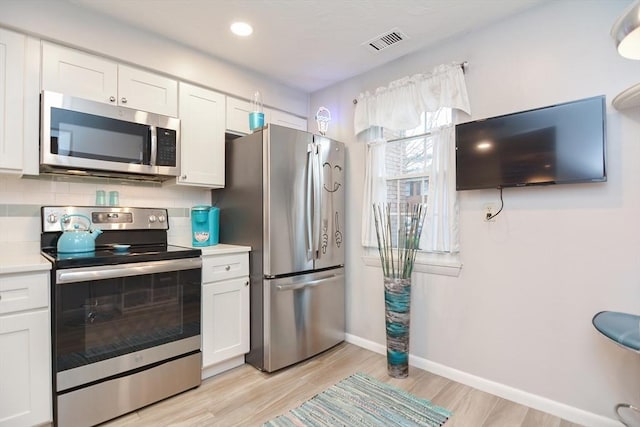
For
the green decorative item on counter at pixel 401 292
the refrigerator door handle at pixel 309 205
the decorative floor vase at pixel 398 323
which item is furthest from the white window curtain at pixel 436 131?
the refrigerator door handle at pixel 309 205

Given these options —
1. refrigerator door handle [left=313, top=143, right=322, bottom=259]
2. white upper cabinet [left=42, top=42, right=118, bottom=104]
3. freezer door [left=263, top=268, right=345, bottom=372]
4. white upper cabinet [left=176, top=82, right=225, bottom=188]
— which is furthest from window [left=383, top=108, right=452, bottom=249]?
white upper cabinet [left=42, top=42, right=118, bottom=104]

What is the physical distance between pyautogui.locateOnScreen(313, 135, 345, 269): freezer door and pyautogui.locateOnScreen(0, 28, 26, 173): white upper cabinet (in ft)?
6.26

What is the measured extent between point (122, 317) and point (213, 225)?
989 mm

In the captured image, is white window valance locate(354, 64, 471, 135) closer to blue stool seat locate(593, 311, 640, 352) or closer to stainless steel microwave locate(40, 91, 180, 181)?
blue stool seat locate(593, 311, 640, 352)

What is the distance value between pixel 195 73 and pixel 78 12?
76 centimetres

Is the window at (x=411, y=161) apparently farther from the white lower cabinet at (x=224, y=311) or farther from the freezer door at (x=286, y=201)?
the white lower cabinet at (x=224, y=311)

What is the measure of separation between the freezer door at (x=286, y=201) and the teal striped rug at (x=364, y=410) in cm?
92

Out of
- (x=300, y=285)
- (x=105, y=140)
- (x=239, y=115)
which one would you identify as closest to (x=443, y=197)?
(x=300, y=285)

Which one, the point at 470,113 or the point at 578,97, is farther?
the point at 470,113

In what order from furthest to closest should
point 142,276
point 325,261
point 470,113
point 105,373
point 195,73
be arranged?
point 325,261 → point 195,73 → point 470,113 → point 142,276 → point 105,373

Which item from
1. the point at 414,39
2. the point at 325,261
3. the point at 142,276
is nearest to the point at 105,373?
the point at 142,276

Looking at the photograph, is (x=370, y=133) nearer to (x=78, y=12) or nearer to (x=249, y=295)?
(x=249, y=295)

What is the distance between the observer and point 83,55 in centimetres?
204

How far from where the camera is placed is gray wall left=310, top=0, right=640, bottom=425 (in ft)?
5.72
